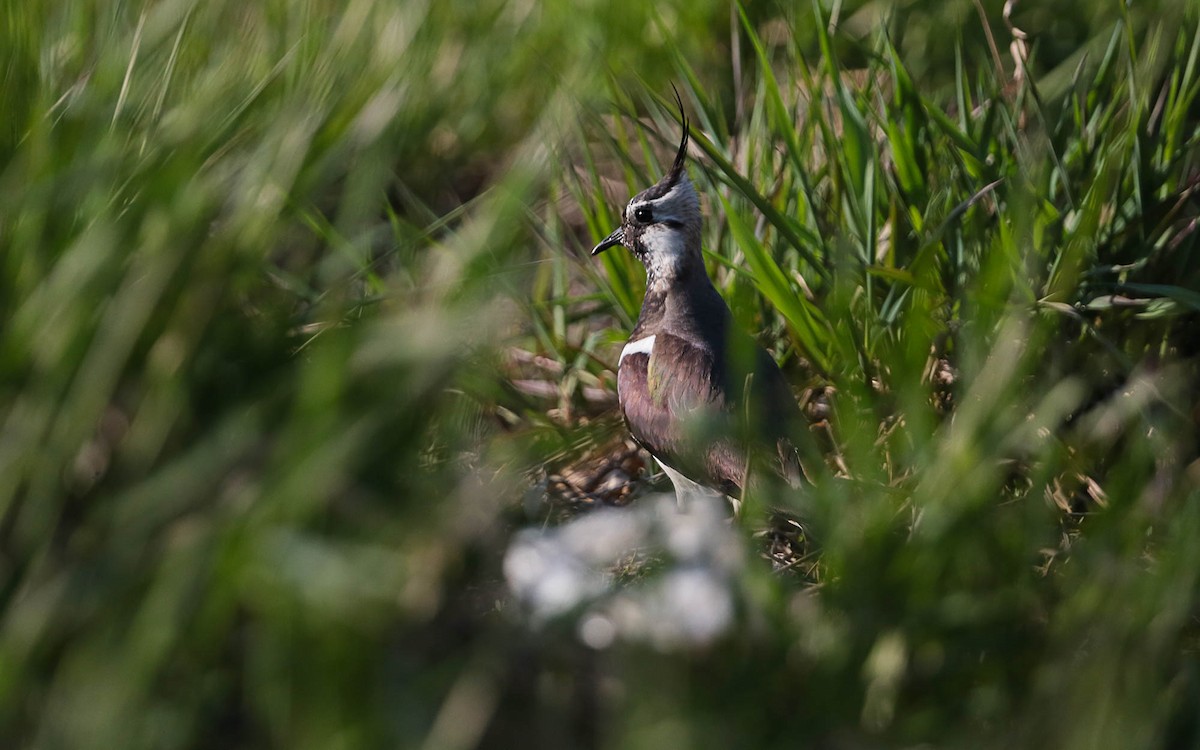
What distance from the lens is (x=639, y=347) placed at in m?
2.71

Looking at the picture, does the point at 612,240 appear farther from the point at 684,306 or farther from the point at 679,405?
the point at 679,405

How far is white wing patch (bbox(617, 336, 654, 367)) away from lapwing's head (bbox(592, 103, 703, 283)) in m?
0.19

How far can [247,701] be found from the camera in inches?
54.6

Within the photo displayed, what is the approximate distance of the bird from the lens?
2412mm

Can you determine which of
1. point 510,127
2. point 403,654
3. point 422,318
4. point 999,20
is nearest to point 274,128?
point 422,318

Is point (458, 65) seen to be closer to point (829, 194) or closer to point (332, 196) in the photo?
point (332, 196)

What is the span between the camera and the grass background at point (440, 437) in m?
1.34

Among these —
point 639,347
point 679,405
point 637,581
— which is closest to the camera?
point 637,581

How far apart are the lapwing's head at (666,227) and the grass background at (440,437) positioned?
10.1 inches

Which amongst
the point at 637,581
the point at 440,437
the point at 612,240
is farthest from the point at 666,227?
the point at 440,437

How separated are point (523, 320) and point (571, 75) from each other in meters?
0.67

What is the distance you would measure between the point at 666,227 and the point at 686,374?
1.26 feet

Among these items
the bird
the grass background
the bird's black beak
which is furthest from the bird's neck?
the grass background

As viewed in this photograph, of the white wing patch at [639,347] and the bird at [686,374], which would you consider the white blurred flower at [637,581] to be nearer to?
the bird at [686,374]
